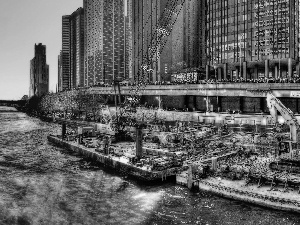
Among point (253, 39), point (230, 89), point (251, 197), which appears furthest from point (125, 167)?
point (253, 39)

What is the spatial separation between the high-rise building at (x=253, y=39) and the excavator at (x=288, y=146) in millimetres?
72125

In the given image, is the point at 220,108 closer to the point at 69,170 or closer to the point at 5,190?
the point at 69,170

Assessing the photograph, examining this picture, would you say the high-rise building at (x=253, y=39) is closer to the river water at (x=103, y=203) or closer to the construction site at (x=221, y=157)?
the construction site at (x=221, y=157)

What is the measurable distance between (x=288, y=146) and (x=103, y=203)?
24.4m

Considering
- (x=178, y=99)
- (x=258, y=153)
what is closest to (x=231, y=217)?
(x=258, y=153)

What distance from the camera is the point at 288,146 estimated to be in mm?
44562

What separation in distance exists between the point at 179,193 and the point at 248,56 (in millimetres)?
104135

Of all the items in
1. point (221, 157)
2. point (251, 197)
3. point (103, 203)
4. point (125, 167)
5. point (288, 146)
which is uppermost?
point (288, 146)

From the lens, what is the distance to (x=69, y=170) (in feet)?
165

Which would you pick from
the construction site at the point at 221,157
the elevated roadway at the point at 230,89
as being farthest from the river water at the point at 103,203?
the elevated roadway at the point at 230,89

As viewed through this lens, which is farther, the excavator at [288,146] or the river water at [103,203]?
the excavator at [288,146]

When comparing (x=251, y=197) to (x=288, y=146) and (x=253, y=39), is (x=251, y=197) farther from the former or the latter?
(x=253, y=39)

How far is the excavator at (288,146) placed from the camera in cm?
3775

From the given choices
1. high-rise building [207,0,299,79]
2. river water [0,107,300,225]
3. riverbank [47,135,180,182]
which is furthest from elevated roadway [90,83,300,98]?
river water [0,107,300,225]
